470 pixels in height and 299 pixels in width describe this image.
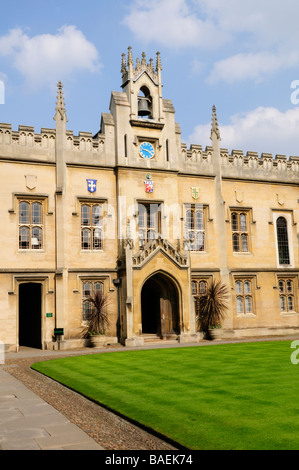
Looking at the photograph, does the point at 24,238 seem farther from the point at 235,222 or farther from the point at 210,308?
the point at 235,222

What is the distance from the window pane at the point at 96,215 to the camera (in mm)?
26875

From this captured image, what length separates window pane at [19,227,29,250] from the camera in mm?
25203

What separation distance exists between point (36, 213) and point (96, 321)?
21.4ft

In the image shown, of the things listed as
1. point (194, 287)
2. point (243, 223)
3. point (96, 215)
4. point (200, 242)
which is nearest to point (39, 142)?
point (96, 215)

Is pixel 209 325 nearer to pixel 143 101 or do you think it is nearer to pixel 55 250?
pixel 55 250

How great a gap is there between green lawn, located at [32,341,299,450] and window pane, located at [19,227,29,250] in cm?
829

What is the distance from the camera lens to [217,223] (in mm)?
29875

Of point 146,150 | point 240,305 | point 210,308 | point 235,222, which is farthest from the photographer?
point 235,222

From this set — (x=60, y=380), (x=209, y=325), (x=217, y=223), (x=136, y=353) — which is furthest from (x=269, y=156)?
(x=60, y=380)

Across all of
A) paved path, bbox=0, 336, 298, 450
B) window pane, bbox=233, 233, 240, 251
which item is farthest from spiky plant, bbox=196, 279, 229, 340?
paved path, bbox=0, 336, 298, 450

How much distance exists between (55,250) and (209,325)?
973cm

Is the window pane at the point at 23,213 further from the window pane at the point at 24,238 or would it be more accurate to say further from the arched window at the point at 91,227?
the arched window at the point at 91,227

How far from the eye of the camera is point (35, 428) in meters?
8.30

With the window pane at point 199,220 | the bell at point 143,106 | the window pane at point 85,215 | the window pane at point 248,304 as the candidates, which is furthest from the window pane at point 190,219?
the bell at point 143,106
